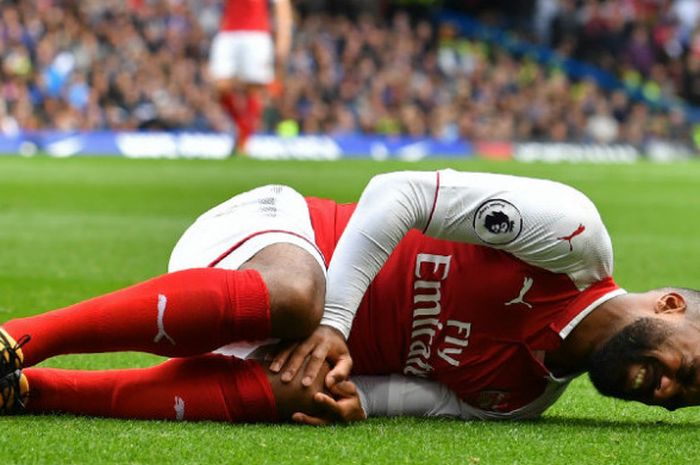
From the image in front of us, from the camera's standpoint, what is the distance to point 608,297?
133 inches

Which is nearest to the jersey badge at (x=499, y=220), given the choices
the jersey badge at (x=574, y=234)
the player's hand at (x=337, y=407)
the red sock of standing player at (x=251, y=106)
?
the jersey badge at (x=574, y=234)

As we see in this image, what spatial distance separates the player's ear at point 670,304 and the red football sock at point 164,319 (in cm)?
102

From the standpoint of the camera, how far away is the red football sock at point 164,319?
313cm

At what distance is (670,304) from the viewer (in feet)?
10.9

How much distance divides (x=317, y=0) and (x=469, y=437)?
71.0ft

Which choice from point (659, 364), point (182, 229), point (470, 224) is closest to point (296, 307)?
point (470, 224)

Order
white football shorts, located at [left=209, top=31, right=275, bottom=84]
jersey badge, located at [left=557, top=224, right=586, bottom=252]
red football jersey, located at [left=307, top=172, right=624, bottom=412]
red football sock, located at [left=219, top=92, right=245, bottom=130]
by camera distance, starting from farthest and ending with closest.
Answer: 1. white football shorts, located at [left=209, top=31, right=275, bottom=84]
2. red football sock, located at [left=219, top=92, right=245, bottom=130]
3. red football jersey, located at [left=307, top=172, right=624, bottom=412]
4. jersey badge, located at [left=557, top=224, right=586, bottom=252]

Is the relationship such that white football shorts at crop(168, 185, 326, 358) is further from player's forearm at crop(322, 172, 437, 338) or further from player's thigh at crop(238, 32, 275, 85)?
player's thigh at crop(238, 32, 275, 85)

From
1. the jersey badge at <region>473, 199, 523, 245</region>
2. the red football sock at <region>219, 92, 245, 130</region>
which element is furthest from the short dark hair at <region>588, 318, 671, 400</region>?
the red football sock at <region>219, 92, 245, 130</region>

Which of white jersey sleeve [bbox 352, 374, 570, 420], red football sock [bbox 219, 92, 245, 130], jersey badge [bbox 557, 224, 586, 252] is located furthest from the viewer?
red football sock [bbox 219, 92, 245, 130]

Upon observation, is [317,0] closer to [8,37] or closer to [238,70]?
[8,37]

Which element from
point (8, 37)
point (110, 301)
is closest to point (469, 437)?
point (110, 301)

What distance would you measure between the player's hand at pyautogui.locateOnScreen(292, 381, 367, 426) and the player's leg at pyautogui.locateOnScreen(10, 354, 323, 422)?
1.1 inches

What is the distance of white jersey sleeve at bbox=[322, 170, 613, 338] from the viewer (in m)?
3.28
